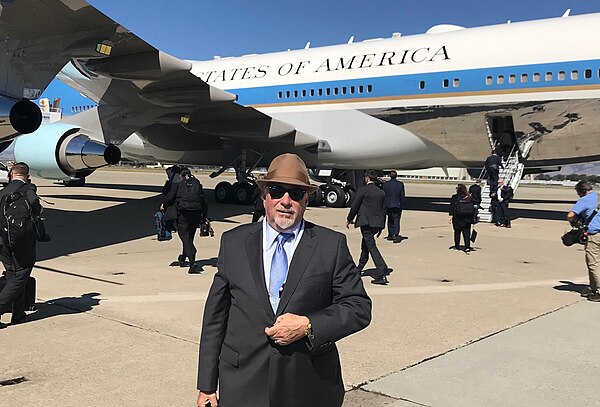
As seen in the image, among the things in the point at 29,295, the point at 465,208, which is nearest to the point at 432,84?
the point at 465,208

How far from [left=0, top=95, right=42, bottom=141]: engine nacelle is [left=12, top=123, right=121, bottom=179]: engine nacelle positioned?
12.1 ft

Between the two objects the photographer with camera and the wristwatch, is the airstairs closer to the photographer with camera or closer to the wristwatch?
the photographer with camera

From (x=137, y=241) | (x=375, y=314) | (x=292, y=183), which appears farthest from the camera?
(x=137, y=241)

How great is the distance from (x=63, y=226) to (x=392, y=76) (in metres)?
10.1

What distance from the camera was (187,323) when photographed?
5793 mm

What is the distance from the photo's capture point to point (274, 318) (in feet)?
7.63

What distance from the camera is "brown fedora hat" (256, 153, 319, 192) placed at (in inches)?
95.2

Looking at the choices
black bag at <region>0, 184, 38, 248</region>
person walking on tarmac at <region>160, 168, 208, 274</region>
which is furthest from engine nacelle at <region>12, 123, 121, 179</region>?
black bag at <region>0, 184, 38, 248</region>

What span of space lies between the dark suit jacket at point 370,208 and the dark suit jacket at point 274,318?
5662 mm

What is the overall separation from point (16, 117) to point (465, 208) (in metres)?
8.04

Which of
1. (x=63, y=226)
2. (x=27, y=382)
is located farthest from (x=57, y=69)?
(x=27, y=382)

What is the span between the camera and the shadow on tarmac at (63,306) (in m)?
5.93

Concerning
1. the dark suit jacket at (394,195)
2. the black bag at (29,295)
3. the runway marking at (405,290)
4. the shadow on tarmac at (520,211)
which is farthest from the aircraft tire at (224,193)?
the black bag at (29,295)

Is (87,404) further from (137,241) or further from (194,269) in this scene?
(137,241)
